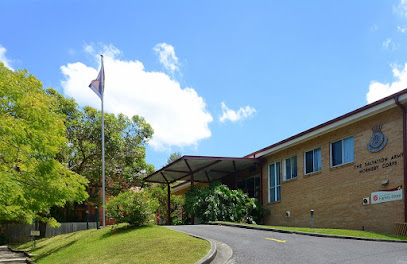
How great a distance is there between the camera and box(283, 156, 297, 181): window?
73.5 feet

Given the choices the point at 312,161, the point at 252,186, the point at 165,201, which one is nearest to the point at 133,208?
the point at 312,161

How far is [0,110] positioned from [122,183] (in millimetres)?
22631

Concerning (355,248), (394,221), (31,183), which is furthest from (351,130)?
(31,183)

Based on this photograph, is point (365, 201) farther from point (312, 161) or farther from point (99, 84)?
point (99, 84)

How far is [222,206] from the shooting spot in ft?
75.8

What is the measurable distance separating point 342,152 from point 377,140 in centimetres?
224

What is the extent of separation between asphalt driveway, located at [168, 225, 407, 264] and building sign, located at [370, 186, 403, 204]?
12.8 feet

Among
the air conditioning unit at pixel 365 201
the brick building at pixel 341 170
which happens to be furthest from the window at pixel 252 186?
the air conditioning unit at pixel 365 201

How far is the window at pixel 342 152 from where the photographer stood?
18516 mm

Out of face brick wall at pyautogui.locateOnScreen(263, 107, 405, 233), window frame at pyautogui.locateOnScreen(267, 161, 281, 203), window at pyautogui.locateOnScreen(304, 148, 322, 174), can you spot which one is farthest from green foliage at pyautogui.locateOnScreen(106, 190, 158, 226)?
window frame at pyautogui.locateOnScreen(267, 161, 281, 203)

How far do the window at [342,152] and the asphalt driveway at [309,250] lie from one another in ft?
19.8

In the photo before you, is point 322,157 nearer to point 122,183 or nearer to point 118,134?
point 118,134

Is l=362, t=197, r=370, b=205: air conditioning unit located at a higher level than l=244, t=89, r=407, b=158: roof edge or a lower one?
lower

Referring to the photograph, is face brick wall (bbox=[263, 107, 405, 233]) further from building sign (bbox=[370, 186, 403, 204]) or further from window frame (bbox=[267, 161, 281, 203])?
window frame (bbox=[267, 161, 281, 203])
